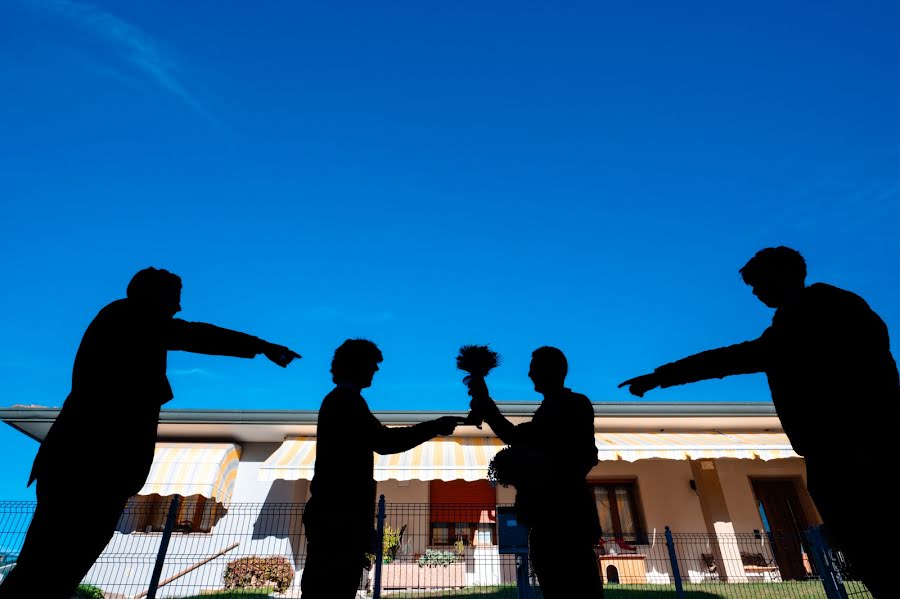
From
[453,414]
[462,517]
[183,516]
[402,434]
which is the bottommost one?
[402,434]

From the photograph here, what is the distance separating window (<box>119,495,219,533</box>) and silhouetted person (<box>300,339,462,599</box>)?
12122mm

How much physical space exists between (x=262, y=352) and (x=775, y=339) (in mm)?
2250

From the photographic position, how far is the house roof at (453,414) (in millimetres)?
12352

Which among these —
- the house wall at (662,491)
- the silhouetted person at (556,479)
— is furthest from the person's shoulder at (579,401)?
the house wall at (662,491)

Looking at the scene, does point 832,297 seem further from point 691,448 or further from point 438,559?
point 691,448

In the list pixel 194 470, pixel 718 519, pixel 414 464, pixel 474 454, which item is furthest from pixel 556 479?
pixel 718 519

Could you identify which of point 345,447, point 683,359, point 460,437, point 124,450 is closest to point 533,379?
point 683,359

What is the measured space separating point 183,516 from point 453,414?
7.26 m

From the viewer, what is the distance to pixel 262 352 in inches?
88.3

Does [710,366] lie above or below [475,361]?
below

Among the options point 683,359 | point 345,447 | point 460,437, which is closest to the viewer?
point 345,447

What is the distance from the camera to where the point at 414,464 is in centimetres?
1074

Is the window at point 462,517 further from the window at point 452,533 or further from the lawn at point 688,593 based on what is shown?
the lawn at point 688,593

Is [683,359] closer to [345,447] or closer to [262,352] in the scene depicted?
[345,447]
